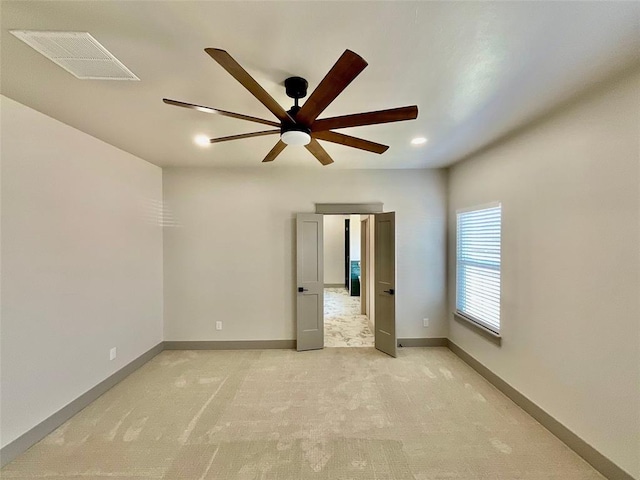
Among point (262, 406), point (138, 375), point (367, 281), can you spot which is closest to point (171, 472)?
point (262, 406)

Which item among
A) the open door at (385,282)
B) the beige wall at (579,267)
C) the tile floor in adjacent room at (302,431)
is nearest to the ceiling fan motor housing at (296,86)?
the beige wall at (579,267)

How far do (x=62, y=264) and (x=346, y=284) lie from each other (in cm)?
756

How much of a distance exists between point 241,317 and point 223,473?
7.35 feet

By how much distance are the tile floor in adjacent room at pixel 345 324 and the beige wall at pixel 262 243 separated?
2.35ft

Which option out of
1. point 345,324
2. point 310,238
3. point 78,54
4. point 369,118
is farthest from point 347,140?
point 345,324

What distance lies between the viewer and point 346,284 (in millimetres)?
9086

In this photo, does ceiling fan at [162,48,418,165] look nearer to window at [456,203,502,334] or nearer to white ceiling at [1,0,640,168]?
white ceiling at [1,0,640,168]

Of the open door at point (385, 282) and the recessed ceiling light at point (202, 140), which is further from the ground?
the recessed ceiling light at point (202, 140)

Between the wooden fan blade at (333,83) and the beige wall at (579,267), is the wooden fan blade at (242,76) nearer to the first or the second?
the wooden fan blade at (333,83)

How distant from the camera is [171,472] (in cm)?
183

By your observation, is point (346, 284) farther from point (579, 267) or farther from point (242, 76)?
point (242, 76)

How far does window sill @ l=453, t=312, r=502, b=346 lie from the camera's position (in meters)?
2.86

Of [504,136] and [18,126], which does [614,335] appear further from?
[18,126]

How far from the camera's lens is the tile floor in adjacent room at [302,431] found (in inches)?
72.6
